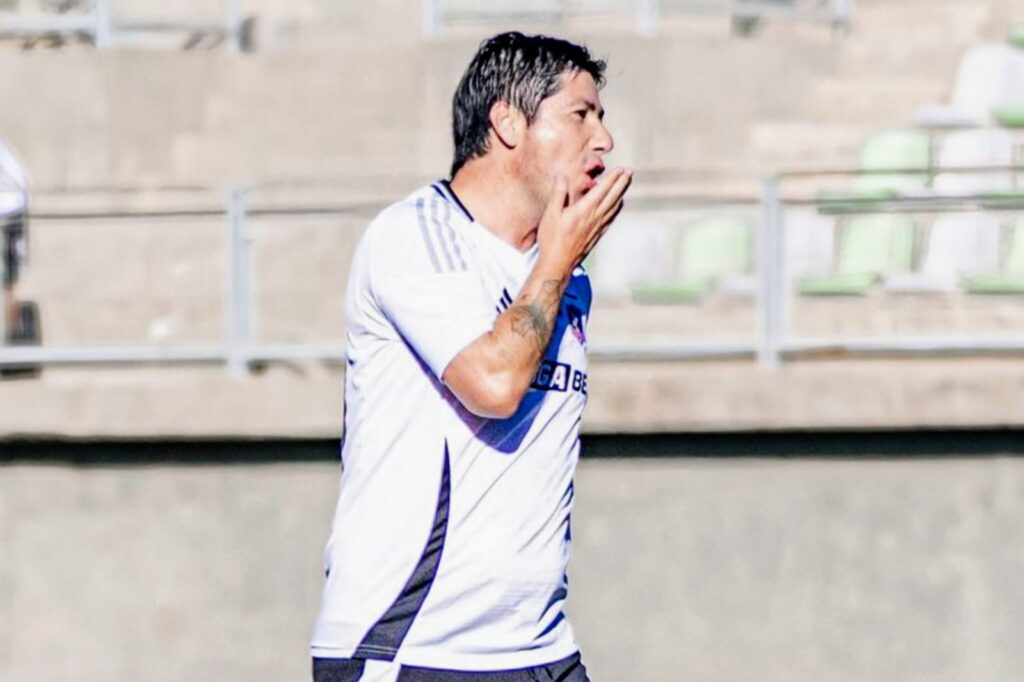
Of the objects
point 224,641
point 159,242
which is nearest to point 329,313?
point 159,242

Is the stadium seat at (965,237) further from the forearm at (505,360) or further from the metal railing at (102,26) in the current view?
the metal railing at (102,26)

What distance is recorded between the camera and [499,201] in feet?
12.3

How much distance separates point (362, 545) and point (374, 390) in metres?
0.26

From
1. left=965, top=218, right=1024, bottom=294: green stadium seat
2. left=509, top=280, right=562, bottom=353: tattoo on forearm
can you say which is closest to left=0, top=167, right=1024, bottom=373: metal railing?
left=965, top=218, right=1024, bottom=294: green stadium seat

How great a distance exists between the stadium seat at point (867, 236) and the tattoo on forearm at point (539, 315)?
4636 mm

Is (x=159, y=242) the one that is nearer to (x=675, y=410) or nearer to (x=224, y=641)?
(x=224, y=641)

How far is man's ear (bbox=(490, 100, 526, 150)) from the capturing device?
3.71 meters

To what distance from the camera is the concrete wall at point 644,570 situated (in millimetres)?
7777

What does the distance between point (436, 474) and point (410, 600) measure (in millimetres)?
229

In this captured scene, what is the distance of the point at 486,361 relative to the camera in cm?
345

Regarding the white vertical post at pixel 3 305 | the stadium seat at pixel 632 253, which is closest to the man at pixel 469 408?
the stadium seat at pixel 632 253

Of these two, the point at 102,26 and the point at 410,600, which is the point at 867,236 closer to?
the point at 410,600

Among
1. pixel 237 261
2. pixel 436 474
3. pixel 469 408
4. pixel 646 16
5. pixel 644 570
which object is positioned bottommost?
pixel 644 570

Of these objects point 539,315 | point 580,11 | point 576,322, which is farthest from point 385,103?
point 539,315
